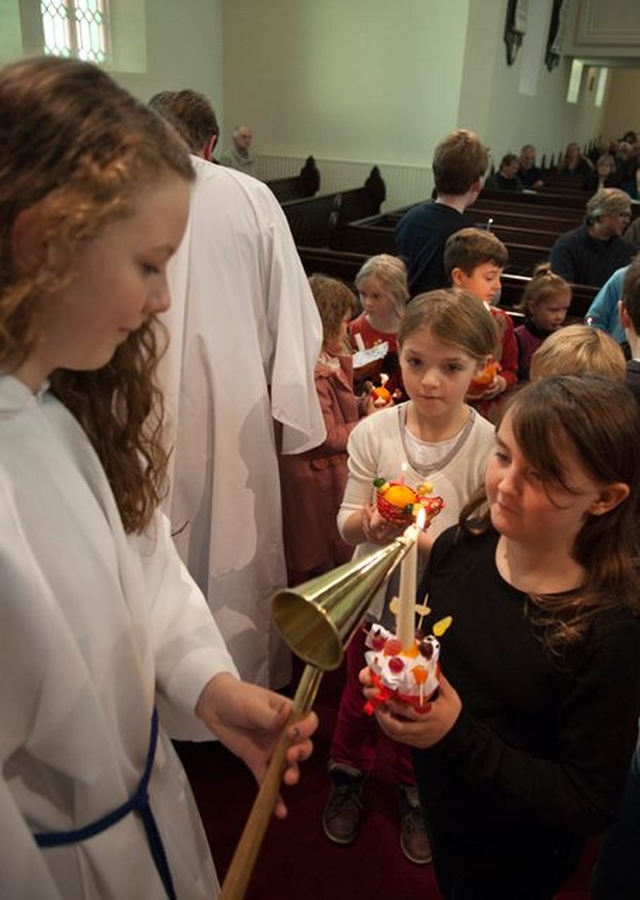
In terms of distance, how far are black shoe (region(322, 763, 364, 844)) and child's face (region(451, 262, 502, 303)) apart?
203 centimetres

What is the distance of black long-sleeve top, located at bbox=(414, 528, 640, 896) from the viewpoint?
3.75 feet

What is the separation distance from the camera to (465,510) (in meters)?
1.47

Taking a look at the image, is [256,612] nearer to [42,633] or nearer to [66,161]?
[42,633]

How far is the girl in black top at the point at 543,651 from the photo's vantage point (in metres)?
1.14

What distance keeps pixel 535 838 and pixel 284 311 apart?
1.49 metres

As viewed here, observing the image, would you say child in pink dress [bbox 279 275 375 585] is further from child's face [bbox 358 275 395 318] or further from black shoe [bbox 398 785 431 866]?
black shoe [bbox 398 785 431 866]

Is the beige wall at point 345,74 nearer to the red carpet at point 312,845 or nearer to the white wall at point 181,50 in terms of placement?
the white wall at point 181,50

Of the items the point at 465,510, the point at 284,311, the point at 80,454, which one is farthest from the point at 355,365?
the point at 80,454

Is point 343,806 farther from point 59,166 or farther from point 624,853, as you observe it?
point 59,166

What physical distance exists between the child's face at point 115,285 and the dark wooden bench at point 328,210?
21.1ft

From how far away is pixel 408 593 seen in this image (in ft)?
2.58

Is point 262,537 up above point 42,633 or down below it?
below

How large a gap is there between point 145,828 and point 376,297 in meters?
2.68

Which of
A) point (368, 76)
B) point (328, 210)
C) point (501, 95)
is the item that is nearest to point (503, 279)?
point (328, 210)
